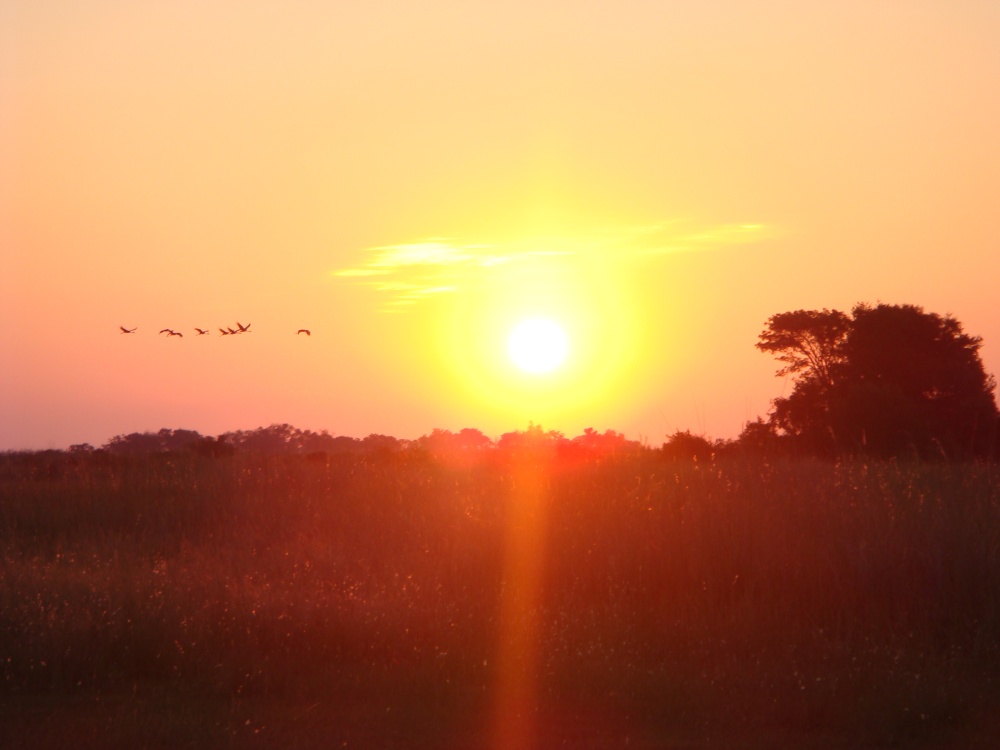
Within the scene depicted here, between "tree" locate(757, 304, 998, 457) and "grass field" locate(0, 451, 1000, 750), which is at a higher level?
"tree" locate(757, 304, 998, 457)

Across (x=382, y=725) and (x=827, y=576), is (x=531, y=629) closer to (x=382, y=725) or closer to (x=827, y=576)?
(x=382, y=725)

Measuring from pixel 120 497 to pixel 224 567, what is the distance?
6812 millimetres

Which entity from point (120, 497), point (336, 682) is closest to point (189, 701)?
point (336, 682)

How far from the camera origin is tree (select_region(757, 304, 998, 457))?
23.7 m

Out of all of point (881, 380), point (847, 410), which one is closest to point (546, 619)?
point (847, 410)

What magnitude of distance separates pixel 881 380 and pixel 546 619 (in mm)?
24233

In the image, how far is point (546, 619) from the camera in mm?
8727

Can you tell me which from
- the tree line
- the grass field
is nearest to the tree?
the tree line

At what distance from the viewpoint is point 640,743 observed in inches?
233

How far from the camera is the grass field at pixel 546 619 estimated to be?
6199 millimetres

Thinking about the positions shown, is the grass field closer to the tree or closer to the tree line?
the tree line

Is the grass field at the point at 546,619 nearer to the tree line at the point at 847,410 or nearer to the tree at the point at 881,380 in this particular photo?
the tree line at the point at 847,410

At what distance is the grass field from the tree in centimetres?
1076

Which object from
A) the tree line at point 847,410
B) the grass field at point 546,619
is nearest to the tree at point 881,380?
the tree line at point 847,410
